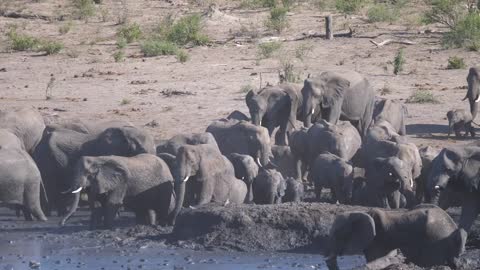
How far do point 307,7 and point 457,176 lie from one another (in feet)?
61.1

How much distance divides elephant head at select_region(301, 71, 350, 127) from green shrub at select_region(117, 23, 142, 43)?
8.09 metres

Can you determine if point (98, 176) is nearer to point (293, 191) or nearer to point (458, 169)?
point (293, 191)

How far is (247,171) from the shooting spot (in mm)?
15906

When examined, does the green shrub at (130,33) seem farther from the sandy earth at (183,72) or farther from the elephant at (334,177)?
the elephant at (334,177)

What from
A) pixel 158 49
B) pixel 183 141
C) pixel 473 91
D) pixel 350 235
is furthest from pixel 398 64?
Answer: pixel 350 235

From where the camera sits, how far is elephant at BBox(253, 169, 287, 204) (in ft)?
51.1

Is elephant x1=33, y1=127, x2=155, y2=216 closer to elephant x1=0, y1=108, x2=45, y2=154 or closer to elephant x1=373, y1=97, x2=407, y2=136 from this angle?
elephant x1=0, y1=108, x2=45, y2=154

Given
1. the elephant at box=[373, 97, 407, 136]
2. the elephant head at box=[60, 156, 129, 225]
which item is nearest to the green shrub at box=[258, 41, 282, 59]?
the elephant at box=[373, 97, 407, 136]

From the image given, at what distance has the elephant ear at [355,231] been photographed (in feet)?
38.3

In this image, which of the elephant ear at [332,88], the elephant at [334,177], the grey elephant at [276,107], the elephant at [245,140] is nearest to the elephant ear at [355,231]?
the elephant at [334,177]

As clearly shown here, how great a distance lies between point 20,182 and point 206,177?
7.15ft

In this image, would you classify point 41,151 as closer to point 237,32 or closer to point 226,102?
point 226,102

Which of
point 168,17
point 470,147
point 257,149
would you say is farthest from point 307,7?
point 470,147

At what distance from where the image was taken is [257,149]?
17.0 m
